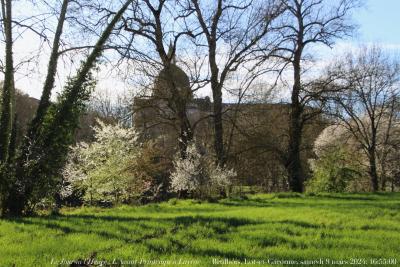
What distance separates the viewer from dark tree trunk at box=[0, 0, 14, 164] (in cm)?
1348

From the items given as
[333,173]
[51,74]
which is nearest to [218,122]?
[333,173]

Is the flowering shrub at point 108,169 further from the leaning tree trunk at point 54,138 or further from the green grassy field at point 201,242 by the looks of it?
the green grassy field at point 201,242

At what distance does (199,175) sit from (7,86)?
10.9 metres

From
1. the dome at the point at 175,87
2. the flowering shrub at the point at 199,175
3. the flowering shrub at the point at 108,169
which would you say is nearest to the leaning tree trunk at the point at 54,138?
the flowering shrub at the point at 108,169

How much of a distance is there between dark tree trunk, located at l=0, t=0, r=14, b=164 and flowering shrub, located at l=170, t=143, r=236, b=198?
1027 centimetres

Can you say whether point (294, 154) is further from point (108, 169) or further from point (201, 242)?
point (201, 242)

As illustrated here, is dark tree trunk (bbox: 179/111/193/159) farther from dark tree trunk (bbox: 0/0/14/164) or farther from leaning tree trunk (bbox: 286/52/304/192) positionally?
dark tree trunk (bbox: 0/0/14/164)

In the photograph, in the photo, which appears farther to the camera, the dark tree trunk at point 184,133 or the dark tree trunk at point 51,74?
the dark tree trunk at point 184,133

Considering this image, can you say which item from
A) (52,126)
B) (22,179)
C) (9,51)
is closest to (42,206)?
(22,179)

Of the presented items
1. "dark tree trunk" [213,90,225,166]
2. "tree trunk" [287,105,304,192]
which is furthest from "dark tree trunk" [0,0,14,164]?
"tree trunk" [287,105,304,192]

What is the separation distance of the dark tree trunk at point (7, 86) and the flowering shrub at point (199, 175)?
1027 centimetres

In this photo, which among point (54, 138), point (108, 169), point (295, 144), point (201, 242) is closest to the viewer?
point (201, 242)

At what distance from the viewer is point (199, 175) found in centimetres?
2236

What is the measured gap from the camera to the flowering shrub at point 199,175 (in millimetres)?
22375
